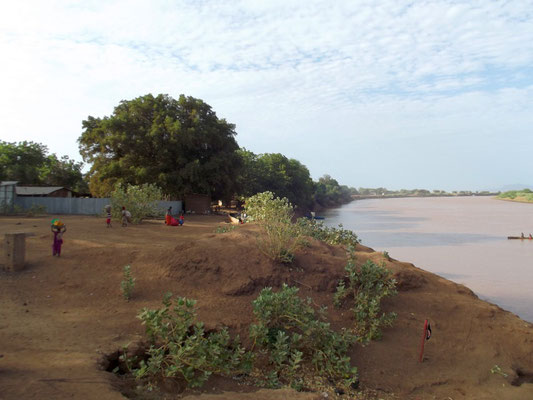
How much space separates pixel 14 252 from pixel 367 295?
23.0ft

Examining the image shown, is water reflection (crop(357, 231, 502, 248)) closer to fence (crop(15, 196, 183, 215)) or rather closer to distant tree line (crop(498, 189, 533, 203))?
fence (crop(15, 196, 183, 215))

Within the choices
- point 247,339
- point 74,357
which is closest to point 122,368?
point 74,357

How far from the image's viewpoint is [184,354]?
4.53 m

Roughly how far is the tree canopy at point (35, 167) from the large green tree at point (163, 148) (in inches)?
319

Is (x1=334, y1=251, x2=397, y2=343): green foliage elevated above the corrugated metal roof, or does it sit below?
below

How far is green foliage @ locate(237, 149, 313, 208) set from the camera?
154ft

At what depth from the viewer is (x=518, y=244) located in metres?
28.1

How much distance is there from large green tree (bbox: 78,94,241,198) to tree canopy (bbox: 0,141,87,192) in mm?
8113

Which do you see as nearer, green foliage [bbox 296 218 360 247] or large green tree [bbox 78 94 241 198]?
green foliage [bbox 296 218 360 247]

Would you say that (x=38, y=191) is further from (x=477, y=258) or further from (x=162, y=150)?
(x=477, y=258)

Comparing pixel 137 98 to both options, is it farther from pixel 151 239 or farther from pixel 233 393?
pixel 233 393

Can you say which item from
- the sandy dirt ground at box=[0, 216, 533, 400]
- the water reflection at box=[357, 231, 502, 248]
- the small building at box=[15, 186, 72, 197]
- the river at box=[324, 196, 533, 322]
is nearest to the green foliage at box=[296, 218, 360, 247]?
the sandy dirt ground at box=[0, 216, 533, 400]

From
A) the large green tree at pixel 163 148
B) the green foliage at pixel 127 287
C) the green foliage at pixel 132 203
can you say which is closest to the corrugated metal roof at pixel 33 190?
the large green tree at pixel 163 148

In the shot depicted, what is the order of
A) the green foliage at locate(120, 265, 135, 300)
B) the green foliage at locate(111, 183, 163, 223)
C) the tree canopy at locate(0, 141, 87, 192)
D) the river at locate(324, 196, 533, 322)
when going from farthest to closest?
the tree canopy at locate(0, 141, 87, 192), the green foliage at locate(111, 183, 163, 223), the river at locate(324, 196, 533, 322), the green foliage at locate(120, 265, 135, 300)
